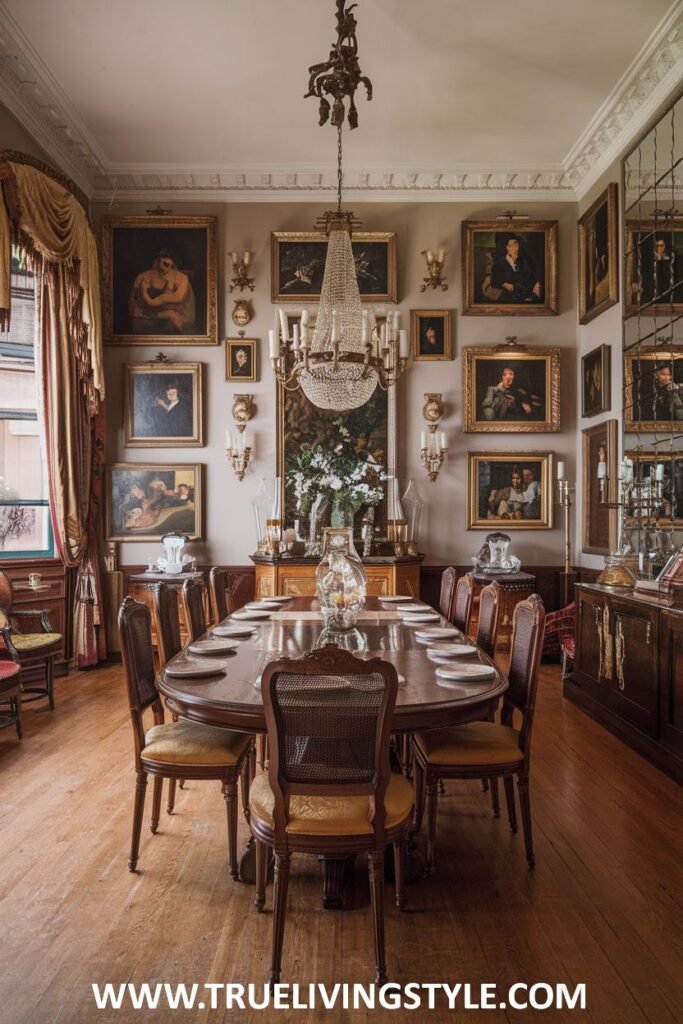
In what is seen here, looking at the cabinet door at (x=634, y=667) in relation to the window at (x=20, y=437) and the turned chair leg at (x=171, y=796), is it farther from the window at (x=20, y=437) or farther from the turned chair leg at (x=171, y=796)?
the window at (x=20, y=437)

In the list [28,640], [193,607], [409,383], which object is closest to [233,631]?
[193,607]

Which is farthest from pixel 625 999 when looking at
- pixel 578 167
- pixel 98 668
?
pixel 578 167

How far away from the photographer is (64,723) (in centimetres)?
486

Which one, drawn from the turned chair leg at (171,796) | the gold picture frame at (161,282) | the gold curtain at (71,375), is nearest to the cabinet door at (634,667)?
the turned chair leg at (171,796)

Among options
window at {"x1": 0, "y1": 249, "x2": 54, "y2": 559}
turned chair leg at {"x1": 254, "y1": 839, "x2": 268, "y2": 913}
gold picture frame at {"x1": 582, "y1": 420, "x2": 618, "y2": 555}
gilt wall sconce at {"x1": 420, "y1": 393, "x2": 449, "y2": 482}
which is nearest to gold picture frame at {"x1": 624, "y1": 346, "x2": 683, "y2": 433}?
gold picture frame at {"x1": 582, "y1": 420, "x2": 618, "y2": 555}

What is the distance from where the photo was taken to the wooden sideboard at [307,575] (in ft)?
20.9

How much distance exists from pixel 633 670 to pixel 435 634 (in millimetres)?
1744

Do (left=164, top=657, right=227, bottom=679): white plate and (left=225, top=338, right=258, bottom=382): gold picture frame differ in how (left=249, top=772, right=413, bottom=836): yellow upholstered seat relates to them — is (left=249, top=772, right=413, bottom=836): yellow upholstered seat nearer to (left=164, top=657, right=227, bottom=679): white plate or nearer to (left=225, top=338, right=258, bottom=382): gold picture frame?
(left=164, top=657, right=227, bottom=679): white plate

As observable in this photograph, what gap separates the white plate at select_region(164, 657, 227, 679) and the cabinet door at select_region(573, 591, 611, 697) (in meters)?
3.06

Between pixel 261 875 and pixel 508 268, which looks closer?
pixel 261 875

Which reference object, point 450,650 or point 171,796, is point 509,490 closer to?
point 450,650

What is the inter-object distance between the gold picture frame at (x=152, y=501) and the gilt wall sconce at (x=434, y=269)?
3.02 m

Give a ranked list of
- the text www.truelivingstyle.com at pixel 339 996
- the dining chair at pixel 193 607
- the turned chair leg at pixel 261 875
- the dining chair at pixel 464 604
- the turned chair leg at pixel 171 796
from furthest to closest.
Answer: the dining chair at pixel 464 604, the dining chair at pixel 193 607, the turned chair leg at pixel 171 796, the turned chair leg at pixel 261 875, the text www.truelivingstyle.com at pixel 339 996

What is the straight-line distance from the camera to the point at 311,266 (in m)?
7.10
